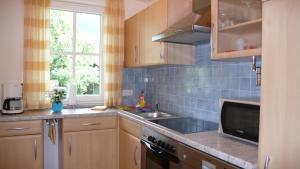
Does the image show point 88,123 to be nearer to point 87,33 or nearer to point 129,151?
point 129,151

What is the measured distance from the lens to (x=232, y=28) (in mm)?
1588

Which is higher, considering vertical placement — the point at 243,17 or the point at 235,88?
the point at 243,17

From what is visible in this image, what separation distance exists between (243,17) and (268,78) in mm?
777

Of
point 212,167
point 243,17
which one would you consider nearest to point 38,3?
point 243,17

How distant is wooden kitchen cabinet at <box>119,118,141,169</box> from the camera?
2316 millimetres

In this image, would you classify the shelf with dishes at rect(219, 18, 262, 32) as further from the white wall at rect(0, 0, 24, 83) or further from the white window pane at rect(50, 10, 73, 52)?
the white wall at rect(0, 0, 24, 83)

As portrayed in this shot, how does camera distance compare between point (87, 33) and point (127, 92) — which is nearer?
point (87, 33)

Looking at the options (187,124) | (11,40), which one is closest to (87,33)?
(11,40)

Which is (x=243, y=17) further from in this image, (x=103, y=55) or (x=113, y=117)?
(x=103, y=55)

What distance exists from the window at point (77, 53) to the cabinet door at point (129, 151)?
0.86m

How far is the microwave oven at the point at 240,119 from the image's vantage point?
137 cm

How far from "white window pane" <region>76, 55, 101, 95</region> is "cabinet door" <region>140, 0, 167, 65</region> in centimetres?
88

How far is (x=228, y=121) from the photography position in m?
1.57

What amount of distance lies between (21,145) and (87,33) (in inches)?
64.3
